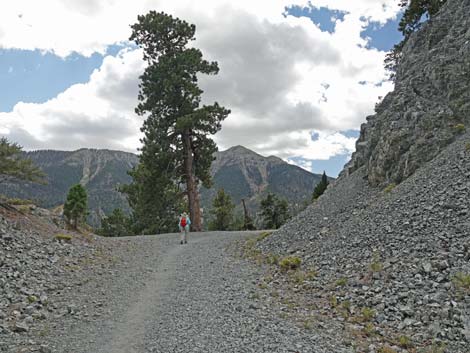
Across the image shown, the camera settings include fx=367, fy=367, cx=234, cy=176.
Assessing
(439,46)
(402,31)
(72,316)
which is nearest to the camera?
(72,316)

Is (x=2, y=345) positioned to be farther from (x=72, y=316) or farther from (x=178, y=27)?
(x=178, y=27)

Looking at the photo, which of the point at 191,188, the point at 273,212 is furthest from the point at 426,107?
the point at 273,212

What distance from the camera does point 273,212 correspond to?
54.7m

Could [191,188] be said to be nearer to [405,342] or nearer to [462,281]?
[462,281]

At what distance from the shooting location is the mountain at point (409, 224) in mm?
8281

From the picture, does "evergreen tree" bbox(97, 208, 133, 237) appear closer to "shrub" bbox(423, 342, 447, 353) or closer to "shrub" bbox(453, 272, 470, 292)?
"shrub" bbox(453, 272, 470, 292)

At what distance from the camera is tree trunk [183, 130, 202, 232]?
32438 mm

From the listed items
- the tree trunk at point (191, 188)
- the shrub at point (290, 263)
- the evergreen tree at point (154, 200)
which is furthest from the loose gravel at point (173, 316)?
the evergreen tree at point (154, 200)

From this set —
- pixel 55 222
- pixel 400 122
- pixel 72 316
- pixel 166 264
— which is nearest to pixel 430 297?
pixel 72 316

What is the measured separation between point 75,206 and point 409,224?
18.6m

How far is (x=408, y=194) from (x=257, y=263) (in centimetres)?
696

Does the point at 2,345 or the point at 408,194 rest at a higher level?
the point at 408,194

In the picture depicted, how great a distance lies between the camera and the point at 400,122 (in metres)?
22.6

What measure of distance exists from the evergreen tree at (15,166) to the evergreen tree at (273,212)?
4176 cm
